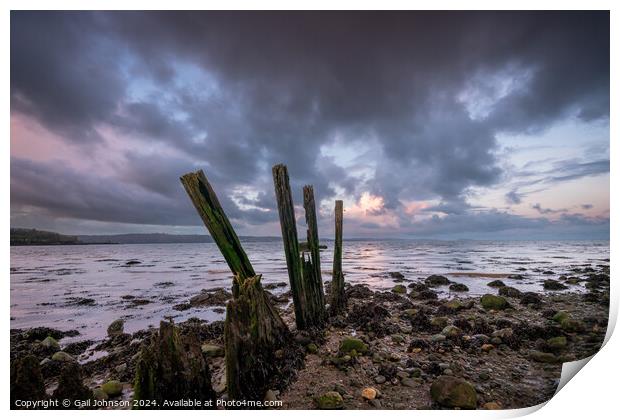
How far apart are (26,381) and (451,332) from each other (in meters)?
6.27

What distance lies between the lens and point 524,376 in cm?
425

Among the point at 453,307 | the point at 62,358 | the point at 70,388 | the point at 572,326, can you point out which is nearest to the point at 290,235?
the point at 70,388

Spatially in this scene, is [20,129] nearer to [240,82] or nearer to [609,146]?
[240,82]

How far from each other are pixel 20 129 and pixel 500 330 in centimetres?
858

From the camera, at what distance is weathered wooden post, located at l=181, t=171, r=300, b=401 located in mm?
3395

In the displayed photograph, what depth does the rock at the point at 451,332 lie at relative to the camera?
5543mm

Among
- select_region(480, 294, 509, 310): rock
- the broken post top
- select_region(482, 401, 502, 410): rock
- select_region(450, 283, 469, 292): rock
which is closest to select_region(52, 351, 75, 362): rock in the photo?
the broken post top

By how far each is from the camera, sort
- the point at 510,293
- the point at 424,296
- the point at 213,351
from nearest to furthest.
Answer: the point at 213,351 < the point at 424,296 < the point at 510,293

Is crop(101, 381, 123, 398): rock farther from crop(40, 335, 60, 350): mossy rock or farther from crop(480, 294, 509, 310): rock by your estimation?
crop(480, 294, 509, 310): rock

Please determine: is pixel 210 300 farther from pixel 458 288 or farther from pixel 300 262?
pixel 458 288

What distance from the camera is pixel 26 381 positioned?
139 inches

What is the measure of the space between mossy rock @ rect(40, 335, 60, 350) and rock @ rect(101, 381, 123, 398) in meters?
2.36

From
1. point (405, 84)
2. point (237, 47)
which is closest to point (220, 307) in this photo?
point (237, 47)

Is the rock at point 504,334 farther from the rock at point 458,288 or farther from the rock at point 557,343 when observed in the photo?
the rock at point 458,288
